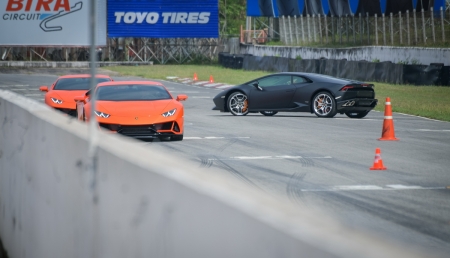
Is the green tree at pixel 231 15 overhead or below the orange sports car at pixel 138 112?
overhead

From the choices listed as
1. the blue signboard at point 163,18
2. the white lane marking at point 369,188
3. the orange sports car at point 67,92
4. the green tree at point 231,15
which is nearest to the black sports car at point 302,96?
the orange sports car at point 67,92

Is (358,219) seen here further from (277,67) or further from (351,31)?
(351,31)

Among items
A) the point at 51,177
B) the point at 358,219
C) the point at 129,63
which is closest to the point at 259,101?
the point at 358,219

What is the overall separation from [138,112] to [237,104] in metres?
8.53

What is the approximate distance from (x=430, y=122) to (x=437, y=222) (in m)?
14.5

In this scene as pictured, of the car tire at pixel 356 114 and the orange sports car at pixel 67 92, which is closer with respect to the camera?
the orange sports car at pixel 67 92

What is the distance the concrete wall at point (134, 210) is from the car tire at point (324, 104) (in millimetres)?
16993

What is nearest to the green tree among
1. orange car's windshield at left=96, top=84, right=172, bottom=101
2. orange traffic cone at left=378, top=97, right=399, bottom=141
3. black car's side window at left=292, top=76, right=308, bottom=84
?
black car's side window at left=292, top=76, right=308, bottom=84

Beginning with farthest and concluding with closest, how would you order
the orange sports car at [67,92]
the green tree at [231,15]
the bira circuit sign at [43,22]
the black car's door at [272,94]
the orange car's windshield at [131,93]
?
the green tree at [231,15], the bira circuit sign at [43,22], the black car's door at [272,94], the orange sports car at [67,92], the orange car's windshield at [131,93]

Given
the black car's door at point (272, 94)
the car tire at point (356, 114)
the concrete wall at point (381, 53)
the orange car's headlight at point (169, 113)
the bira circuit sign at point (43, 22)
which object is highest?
the bira circuit sign at point (43, 22)

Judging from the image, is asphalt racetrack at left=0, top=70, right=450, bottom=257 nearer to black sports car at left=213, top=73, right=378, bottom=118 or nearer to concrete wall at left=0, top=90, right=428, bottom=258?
black sports car at left=213, top=73, right=378, bottom=118

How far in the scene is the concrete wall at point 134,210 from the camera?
2.52 metres

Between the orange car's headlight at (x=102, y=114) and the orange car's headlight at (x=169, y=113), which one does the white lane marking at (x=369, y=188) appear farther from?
the orange car's headlight at (x=102, y=114)

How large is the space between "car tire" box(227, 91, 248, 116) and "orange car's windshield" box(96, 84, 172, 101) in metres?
6.89
